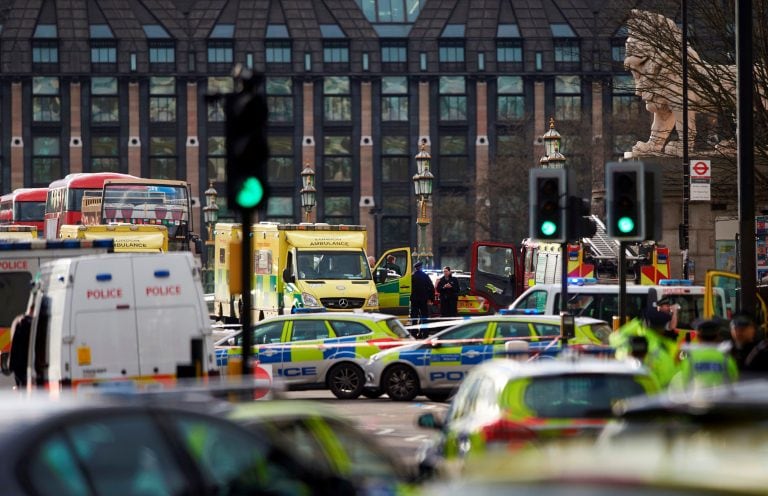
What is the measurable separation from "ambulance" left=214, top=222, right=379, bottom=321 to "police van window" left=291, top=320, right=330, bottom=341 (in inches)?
481

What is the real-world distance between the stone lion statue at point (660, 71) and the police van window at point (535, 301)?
21.5 feet

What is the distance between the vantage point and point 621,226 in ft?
56.9

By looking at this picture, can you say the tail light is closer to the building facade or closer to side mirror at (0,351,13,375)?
A: side mirror at (0,351,13,375)

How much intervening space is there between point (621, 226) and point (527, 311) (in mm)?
10998

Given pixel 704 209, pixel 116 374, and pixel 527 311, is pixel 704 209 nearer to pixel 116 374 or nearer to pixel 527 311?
pixel 527 311

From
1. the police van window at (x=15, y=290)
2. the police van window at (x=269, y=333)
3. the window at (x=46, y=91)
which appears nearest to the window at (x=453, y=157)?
the window at (x=46, y=91)

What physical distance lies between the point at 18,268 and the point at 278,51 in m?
82.6

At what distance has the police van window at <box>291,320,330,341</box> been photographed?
81.8ft

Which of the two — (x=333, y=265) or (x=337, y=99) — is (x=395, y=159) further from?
(x=333, y=265)

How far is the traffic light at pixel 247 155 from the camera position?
1248 cm

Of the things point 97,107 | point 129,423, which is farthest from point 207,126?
point 129,423

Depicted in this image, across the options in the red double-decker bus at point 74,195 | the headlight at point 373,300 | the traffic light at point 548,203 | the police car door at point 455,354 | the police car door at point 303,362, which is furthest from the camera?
the red double-decker bus at point 74,195

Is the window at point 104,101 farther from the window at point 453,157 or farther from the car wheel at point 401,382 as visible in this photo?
the car wheel at point 401,382

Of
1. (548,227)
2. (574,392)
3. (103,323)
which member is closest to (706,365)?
(574,392)
